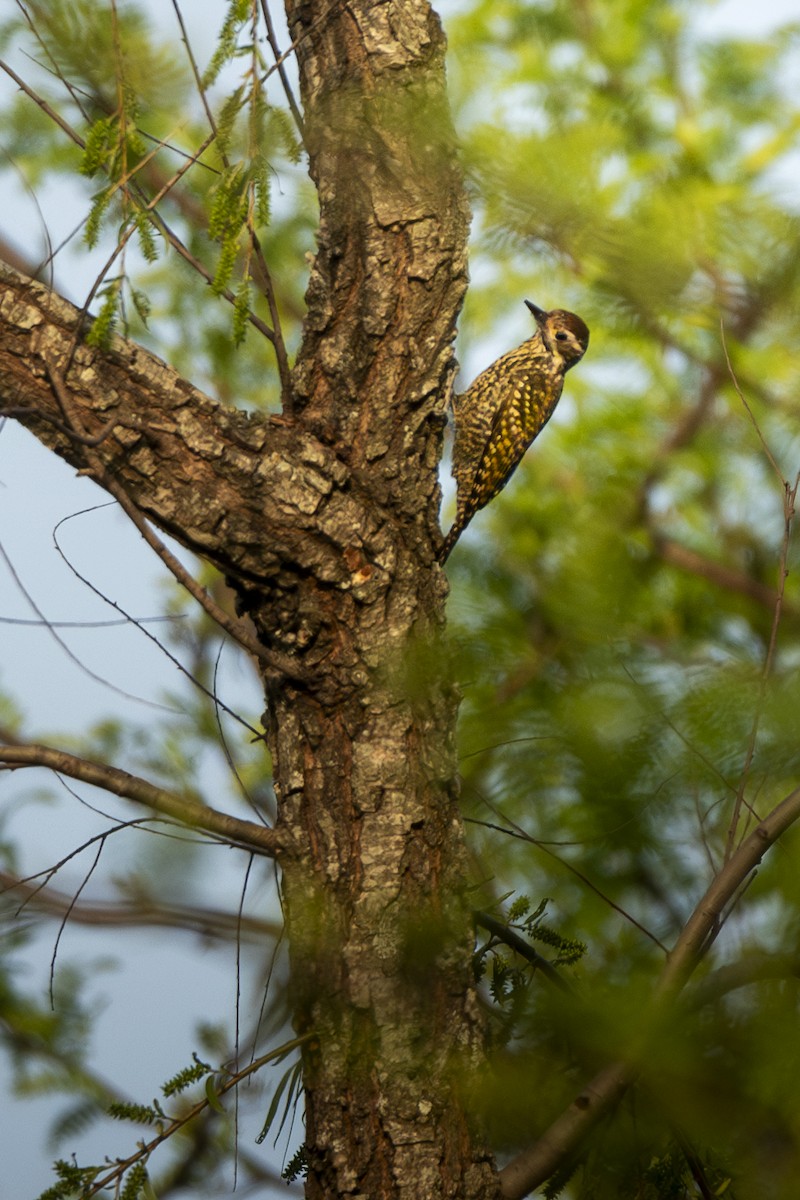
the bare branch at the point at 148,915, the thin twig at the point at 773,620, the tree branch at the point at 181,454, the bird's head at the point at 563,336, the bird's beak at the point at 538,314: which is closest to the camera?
the thin twig at the point at 773,620

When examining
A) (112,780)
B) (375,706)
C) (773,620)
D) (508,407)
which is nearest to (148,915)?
(112,780)

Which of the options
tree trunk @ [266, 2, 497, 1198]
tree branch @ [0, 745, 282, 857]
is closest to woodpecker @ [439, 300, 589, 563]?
tree trunk @ [266, 2, 497, 1198]

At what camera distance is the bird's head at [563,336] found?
436 cm

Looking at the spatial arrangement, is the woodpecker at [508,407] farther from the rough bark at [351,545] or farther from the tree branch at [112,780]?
the tree branch at [112,780]

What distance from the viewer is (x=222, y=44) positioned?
4.49 ft

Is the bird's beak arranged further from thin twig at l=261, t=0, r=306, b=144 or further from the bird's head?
thin twig at l=261, t=0, r=306, b=144

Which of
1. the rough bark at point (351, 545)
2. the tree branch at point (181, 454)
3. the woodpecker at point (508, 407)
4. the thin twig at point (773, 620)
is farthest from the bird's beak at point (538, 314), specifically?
the thin twig at point (773, 620)

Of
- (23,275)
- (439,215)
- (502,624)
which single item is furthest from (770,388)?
(23,275)

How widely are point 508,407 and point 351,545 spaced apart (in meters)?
2.49

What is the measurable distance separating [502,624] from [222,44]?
0.98m

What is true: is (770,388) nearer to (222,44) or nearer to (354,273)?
(222,44)

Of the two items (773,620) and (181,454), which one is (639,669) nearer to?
(773,620)

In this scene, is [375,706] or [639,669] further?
[375,706]

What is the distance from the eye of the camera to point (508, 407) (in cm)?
424
